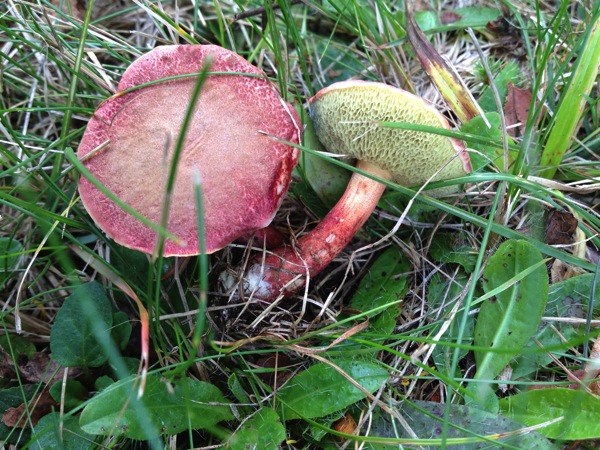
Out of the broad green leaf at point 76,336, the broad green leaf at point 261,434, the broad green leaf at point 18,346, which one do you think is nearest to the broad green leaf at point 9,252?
the broad green leaf at point 18,346

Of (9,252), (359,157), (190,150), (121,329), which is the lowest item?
(121,329)

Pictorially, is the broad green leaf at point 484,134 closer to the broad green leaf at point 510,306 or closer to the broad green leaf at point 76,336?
the broad green leaf at point 510,306

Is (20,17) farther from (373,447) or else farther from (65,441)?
(373,447)

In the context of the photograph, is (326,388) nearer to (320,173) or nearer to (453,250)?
(453,250)

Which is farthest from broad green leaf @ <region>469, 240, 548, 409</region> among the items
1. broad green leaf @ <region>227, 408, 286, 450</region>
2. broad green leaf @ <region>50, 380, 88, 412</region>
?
broad green leaf @ <region>50, 380, 88, 412</region>

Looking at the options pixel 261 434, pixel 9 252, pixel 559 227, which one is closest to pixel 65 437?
pixel 261 434
